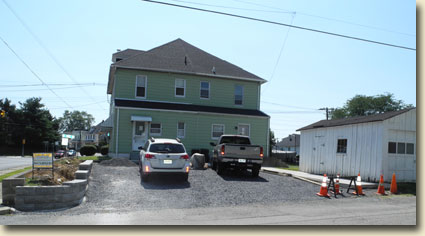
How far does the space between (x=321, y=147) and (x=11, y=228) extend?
15728 millimetres

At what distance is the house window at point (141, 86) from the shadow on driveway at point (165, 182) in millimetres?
10929

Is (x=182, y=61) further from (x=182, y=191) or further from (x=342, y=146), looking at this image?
(x=182, y=191)

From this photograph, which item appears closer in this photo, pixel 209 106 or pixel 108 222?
pixel 108 222

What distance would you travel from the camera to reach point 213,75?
25641mm

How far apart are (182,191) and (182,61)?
1602 cm

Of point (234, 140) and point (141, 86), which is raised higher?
point (141, 86)

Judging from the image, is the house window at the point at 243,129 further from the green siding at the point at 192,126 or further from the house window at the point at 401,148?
the house window at the point at 401,148

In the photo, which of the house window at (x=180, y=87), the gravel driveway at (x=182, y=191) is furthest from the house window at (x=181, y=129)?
the gravel driveway at (x=182, y=191)

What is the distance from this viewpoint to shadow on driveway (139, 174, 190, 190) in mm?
12781

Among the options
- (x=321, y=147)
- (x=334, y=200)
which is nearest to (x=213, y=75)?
(x=321, y=147)

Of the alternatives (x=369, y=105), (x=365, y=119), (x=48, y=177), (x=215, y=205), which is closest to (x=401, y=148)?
(x=365, y=119)

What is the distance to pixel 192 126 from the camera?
24.3 metres

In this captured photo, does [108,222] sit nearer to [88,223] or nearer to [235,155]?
[88,223]

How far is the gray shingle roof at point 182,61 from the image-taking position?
2458 cm
